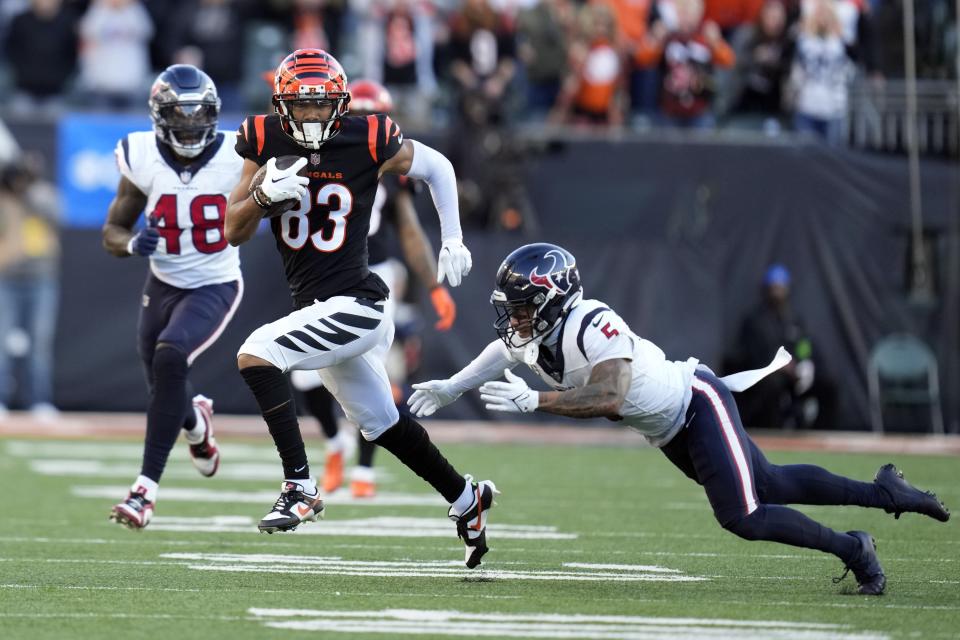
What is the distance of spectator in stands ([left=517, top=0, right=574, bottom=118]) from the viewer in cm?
1366

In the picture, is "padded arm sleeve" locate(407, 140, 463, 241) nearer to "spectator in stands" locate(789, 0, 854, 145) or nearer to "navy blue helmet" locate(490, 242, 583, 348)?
"navy blue helmet" locate(490, 242, 583, 348)

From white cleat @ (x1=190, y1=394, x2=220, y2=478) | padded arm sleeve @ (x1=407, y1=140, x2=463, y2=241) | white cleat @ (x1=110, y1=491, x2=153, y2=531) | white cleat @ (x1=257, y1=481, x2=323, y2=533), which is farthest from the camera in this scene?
white cleat @ (x1=190, y1=394, x2=220, y2=478)

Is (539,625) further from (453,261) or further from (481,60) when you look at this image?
(481,60)

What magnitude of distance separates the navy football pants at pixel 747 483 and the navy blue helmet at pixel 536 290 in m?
0.59

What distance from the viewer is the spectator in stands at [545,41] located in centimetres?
1366

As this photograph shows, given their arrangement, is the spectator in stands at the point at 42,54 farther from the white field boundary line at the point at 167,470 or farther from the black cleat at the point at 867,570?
the black cleat at the point at 867,570

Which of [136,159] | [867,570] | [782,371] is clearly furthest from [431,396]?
[782,371]

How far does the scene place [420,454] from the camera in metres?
5.83

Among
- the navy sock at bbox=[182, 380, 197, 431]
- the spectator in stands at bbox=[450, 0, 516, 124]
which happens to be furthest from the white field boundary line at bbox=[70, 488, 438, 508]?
the spectator in stands at bbox=[450, 0, 516, 124]

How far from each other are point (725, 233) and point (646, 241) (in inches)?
30.9

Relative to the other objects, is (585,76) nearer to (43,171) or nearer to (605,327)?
(43,171)

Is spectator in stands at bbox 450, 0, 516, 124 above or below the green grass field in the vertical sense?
above

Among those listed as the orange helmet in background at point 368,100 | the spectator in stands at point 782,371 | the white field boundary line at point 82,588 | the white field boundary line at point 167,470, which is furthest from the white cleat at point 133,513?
the spectator in stands at point 782,371

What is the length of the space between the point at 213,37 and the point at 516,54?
8.67ft
